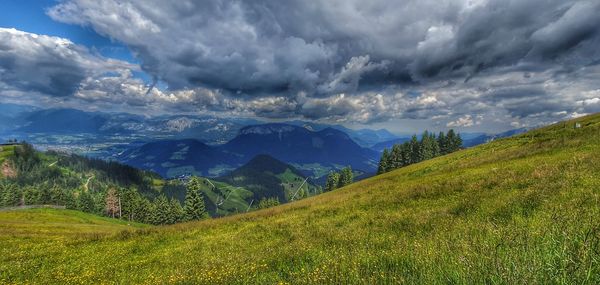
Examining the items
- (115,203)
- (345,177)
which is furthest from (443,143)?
(115,203)

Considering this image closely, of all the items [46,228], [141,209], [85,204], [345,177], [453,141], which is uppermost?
[453,141]

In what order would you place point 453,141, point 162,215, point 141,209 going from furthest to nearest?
point 453,141 < point 141,209 < point 162,215

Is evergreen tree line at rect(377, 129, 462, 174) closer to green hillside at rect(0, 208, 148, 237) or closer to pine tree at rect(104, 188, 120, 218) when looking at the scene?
green hillside at rect(0, 208, 148, 237)

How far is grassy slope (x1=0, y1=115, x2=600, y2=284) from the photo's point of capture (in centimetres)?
438

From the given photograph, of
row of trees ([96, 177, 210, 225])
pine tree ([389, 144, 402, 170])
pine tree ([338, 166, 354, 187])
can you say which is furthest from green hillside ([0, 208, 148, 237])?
pine tree ([389, 144, 402, 170])

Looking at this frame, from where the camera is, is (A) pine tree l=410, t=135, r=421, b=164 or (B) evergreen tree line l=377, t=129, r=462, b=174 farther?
(A) pine tree l=410, t=135, r=421, b=164

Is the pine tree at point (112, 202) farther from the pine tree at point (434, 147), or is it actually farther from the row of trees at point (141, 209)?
the pine tree at point (434, 147)

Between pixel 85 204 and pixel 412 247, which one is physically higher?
pixel 412 247

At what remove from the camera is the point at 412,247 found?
7922 millimetres

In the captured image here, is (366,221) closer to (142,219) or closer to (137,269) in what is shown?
(137,269)

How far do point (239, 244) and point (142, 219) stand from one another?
13307 centimetres

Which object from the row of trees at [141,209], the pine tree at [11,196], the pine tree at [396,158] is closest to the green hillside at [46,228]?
the row of trees at [141,209]

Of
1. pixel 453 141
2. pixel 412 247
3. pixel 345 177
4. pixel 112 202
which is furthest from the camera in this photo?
pixel 453 141

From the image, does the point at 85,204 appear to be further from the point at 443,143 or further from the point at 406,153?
the point at 443,143
